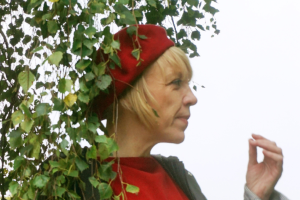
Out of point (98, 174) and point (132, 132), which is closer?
point (98, 174)

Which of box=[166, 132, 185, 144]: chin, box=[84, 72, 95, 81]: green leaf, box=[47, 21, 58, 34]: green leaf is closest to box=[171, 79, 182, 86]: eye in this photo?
box=[166, 132, 185, 144]: chin

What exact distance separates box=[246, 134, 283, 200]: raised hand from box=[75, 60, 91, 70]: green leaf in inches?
20.7

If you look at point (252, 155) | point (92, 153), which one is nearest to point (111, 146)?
point (92, 153)

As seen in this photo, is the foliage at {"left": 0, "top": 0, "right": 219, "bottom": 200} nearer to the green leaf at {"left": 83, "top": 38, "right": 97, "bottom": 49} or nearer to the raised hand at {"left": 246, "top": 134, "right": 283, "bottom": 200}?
the green leaf at {"left": 83, "top": 38, "right": 97, "bottom": 49}

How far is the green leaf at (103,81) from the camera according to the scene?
1023mm

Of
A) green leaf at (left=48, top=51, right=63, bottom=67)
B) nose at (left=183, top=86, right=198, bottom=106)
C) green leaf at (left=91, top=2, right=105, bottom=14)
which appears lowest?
nose at (left=183, top=86, right=198, bottom=106)

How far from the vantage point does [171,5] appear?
1.62 metres

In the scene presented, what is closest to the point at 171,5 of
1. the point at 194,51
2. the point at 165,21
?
the point at 165,21

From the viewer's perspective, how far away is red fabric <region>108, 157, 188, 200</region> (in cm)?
113

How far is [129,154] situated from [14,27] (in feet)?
2.62

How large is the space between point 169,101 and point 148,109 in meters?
0.06

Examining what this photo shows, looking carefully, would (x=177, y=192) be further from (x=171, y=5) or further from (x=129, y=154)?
(x=171, y=5)

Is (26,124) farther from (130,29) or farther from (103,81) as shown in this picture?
(130,29)

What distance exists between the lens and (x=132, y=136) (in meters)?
1.18
